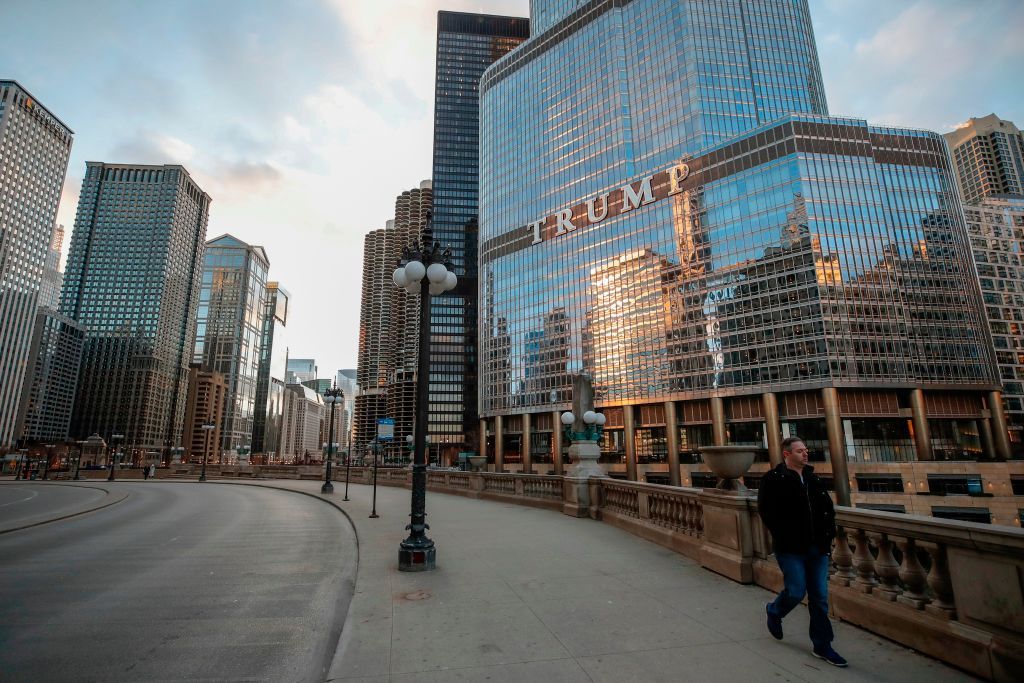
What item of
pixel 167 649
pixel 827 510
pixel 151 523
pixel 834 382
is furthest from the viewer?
pixel 834 382

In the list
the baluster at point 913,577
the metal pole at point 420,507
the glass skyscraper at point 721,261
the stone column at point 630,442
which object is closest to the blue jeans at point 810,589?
the baluster at point 913,577

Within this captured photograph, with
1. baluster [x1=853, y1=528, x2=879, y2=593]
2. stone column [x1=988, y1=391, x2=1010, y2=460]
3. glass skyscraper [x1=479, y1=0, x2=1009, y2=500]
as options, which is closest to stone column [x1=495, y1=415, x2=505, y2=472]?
glass skyscraper [x1=479, y1=0, x2=1009, y2=500]

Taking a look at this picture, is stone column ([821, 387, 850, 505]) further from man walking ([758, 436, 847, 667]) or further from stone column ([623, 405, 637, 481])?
man walking ([758, 436, 847, 667])

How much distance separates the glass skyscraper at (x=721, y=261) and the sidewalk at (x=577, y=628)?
6230 cm

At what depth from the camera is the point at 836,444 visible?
57188mm

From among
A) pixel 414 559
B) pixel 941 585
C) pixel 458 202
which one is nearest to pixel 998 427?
pixel 941 585

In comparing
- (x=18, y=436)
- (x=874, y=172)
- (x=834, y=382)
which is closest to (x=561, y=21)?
(x=874, y=172)

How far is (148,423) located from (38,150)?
98568 millimetres

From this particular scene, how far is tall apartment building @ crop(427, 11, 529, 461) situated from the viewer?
147 meters

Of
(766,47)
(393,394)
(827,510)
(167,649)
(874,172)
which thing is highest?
(766,47)

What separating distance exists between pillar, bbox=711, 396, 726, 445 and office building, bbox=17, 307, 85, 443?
198 m

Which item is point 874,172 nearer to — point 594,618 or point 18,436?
point 594,618

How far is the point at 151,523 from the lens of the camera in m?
14.8

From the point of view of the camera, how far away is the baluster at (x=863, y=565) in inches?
204
